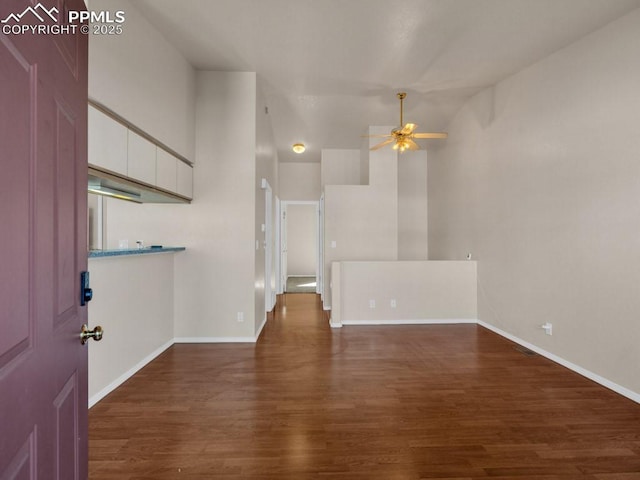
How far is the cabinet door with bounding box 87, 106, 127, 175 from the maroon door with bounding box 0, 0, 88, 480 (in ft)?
3.74

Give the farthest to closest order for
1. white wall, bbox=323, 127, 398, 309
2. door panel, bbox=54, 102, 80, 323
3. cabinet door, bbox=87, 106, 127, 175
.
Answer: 1. white wall, bbox=323, 127, 398, 309
2. cabinet door, bbox=87, 106, 127, 175
3. door panel, bbox=54, 102, 80, 323

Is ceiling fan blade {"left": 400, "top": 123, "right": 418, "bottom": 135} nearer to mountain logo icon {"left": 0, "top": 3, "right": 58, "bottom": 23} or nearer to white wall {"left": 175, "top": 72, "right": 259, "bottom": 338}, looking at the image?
white wall {"left": 175, "top": 72, "right": 259, "bottom": 338}

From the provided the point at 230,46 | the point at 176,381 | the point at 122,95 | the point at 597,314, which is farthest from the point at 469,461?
the point at 230,46

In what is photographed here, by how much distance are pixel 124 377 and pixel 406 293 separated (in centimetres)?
349

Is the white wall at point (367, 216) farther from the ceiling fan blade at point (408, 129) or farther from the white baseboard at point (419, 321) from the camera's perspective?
the ceiling fan blade at point (408, 129)

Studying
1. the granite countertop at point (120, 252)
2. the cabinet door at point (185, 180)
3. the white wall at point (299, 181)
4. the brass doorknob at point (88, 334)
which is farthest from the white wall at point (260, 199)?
the brass doorknob at point (88, 334)

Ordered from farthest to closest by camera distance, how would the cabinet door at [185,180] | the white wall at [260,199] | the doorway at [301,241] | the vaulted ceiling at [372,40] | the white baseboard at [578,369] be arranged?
the doorway at [301,241], the white wall at [260,199], the cabinet door at [185,180], the vaulted ceiling at [372,40], the white baseboard at [578,369]

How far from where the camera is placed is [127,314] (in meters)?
2.68

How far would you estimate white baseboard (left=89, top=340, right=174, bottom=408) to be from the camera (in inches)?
90.5

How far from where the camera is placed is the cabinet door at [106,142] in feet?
6.41

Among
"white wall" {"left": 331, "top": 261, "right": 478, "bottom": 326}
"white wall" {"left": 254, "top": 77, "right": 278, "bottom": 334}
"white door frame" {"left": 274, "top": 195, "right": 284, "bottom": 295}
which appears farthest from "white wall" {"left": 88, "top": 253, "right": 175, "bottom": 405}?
"white door frame" {"left": 274, "top": 195, "right": 284, "bottom": 295}

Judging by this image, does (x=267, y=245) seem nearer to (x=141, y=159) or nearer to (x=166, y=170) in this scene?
Result: (x=166, y=170)

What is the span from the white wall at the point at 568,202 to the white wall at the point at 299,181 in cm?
356

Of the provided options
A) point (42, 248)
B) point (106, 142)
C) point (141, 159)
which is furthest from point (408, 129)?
point (42, 248)
